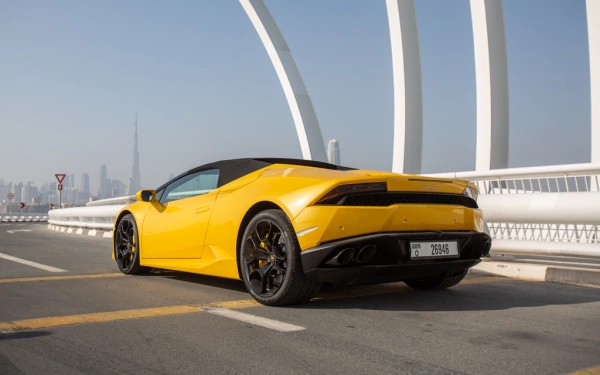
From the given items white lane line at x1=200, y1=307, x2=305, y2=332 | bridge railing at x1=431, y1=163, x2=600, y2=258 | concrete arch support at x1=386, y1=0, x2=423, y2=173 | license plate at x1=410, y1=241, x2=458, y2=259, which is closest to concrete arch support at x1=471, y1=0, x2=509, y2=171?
concrete arch support at x1=386, y1=0, x2=423, y2=173

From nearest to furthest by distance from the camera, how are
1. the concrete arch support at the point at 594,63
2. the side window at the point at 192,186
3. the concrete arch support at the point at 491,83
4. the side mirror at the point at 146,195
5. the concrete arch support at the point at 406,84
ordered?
1. the side window at the point at 192,186
2. the side mirror at the point at 146,195
3. the concrete arch support at the point at 594,63
4. the concrete arch support at the point at 491,83
5. the concrete arch support at the point at 406,84

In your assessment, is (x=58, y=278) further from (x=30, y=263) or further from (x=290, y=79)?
(x=290, y=79)

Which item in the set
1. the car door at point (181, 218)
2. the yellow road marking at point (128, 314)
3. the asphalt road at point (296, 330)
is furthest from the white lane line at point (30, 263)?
the yellow road marking at point (128, 314)

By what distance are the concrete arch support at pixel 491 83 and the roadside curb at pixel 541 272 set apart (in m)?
9.89

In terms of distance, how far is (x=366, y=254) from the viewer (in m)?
4.28

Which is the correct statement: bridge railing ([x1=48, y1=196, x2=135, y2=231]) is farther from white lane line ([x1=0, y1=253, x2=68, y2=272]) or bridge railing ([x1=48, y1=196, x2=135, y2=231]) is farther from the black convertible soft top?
the black convertible soft top

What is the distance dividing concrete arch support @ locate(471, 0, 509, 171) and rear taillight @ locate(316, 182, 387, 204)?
12677 mm

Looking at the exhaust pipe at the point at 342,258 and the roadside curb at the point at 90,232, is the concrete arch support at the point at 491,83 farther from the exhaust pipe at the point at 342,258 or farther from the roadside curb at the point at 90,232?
the exhaust pipe at the point at 342,258

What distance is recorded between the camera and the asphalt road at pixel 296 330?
9.55 feet

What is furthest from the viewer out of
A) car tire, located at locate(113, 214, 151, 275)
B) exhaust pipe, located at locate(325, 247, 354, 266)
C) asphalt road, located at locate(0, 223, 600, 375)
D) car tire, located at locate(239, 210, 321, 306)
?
car tire, located at locate(113, 214, 151, 275)

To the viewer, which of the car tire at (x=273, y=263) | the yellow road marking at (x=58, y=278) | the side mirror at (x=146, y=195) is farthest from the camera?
the side mirror at (x=146, y=195)

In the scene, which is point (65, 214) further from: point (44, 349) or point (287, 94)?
point (44, 349)

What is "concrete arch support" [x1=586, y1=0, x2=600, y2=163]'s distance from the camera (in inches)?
510

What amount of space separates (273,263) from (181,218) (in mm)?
1585
